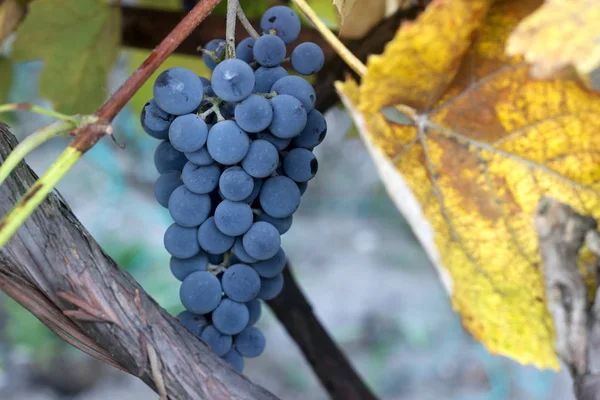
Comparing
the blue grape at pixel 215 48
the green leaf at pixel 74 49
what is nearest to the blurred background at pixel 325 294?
the green leaf at pixel 74 49

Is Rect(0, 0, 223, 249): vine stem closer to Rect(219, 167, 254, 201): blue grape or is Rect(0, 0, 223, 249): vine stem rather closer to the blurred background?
Rect(219, 167, 254, 201): blue grape

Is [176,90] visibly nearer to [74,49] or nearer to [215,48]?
[215,48]

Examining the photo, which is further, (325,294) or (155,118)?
(325,294)

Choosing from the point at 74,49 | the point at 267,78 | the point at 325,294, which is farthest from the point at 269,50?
the point at 325,294

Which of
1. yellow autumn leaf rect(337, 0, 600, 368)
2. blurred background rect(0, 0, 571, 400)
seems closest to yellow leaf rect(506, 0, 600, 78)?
yellow autumn leaf rect(337, 0, 600, 368)

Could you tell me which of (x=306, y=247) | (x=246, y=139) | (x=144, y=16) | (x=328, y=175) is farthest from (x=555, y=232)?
(x=328, y=175)

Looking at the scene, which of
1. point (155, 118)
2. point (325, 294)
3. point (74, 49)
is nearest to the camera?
point (155, 118)
